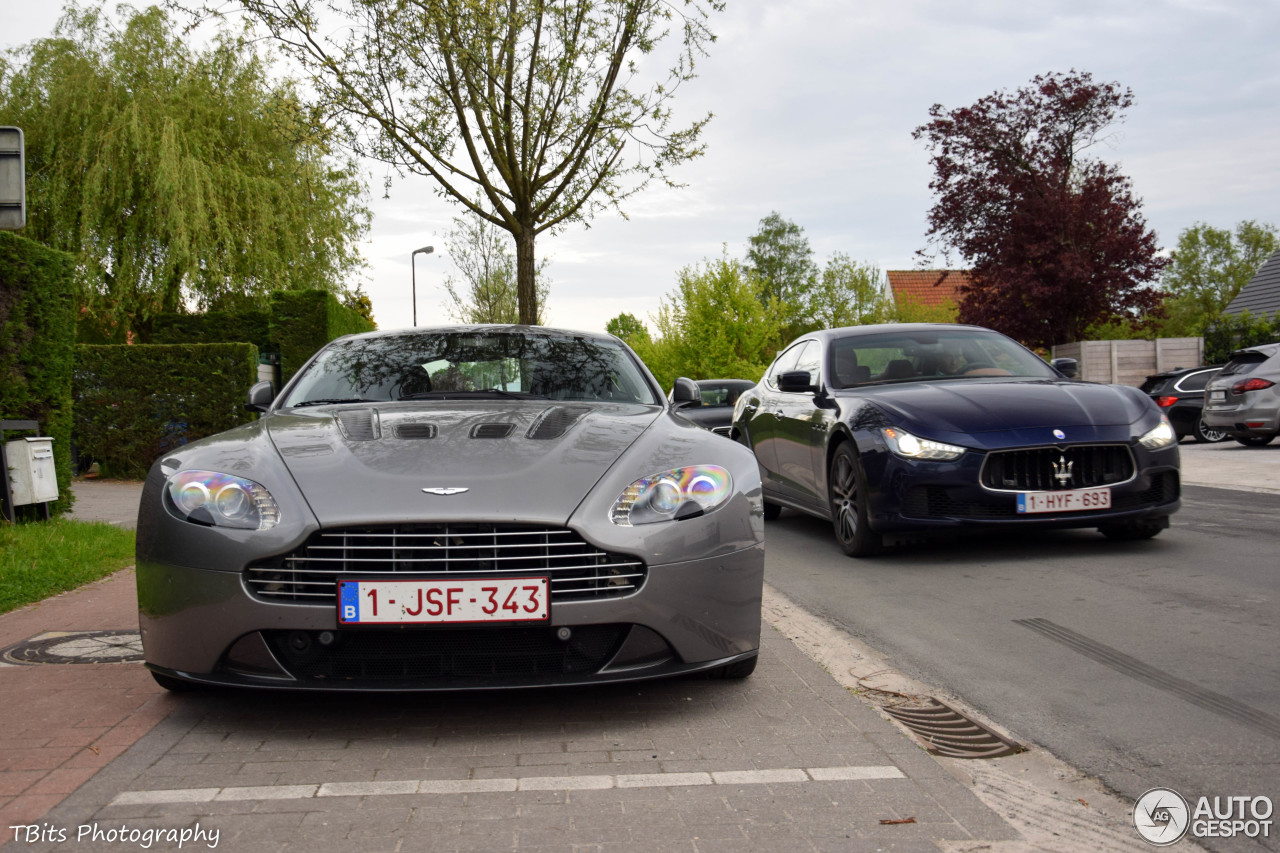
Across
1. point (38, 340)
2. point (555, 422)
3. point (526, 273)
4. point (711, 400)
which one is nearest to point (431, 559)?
point (555, 422)

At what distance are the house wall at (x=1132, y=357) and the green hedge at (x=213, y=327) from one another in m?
17.2

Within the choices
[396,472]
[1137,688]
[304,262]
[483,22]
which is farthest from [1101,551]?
[304,262]

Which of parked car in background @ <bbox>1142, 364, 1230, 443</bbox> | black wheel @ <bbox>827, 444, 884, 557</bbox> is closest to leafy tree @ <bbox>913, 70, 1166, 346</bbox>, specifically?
parked car in background @ <bbox>1142, 364, 1230, 443</bbox>

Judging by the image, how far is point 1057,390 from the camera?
7.20m

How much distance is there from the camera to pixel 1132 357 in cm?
2488

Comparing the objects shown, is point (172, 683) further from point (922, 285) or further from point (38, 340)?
point (922, 285)

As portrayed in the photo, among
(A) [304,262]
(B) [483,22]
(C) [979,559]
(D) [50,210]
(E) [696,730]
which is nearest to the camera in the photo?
(E) [696,730]

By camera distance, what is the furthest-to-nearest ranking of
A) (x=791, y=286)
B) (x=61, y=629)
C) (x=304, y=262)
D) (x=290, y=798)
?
(x=791, y=286), (x=304, y=262), (x=61, y=629), (x=290, y=798)

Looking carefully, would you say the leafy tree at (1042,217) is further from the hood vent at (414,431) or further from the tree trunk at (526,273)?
the hood vent at (414,431)

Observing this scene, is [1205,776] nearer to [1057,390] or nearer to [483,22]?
[1057,390]

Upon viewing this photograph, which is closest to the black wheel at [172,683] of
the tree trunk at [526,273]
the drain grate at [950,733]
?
the drain grate at [950,733]

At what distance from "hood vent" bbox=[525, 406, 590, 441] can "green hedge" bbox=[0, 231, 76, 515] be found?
6446mm

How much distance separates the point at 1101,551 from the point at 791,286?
74.0 metres

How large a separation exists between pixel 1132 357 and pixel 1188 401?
5655mm
